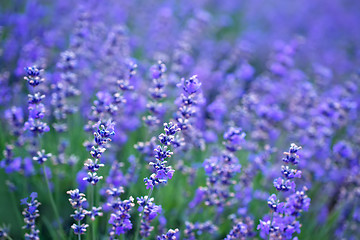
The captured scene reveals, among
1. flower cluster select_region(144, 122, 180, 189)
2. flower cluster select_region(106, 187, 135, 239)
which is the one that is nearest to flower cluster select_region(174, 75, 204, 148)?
flower cluster select_region(144, 122, 180, 189)

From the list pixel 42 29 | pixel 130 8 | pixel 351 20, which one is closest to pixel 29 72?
pixel 42 29

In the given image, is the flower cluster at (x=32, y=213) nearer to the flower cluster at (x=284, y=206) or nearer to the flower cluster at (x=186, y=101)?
the flower cluster at (x=186, y=101)

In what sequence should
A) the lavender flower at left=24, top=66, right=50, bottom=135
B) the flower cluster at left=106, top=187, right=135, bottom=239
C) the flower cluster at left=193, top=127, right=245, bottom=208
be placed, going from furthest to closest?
the flower cluster at left=193, top=127, right=245, bottom=208
the lavender flower at left=24, top=66, right=50, bottom=135
the flower cluster at left=106, top=187, right=135, bottom=239

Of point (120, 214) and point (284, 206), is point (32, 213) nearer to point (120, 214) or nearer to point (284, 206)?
point (120, 214)

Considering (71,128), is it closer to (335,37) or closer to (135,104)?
(135,104)

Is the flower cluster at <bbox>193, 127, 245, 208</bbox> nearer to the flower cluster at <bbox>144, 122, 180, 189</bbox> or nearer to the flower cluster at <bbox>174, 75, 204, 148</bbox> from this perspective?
the flower cluster at <bbox>174, 75, 204, 148</bbox>

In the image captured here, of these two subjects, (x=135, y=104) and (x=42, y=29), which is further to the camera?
(x=42, y=29)

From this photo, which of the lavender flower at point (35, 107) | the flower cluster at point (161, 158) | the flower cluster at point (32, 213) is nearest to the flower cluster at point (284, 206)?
the flower cluster at point (161, 158)

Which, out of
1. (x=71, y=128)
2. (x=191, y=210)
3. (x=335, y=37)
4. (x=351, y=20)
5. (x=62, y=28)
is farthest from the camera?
(x=351, y=20)
